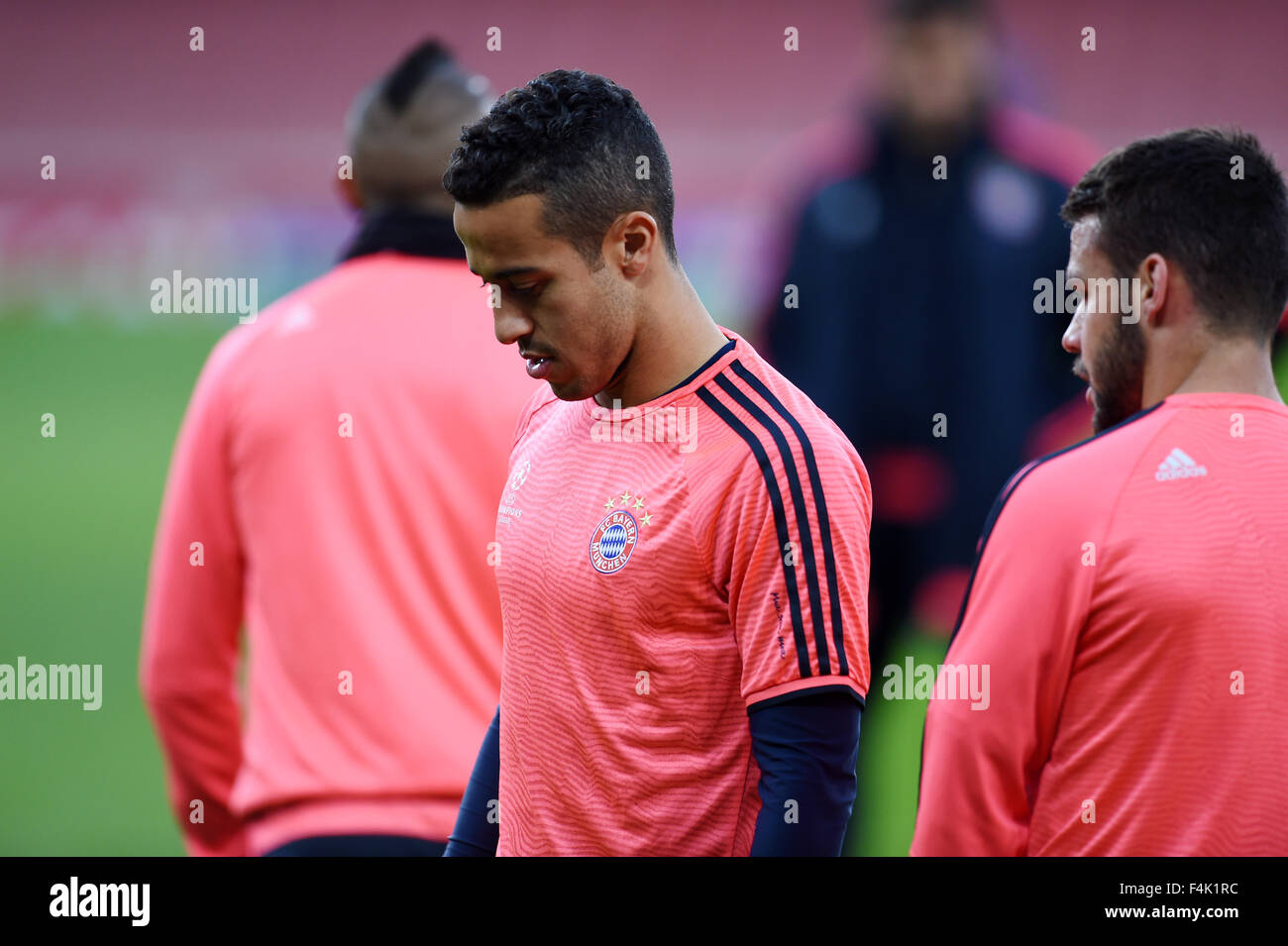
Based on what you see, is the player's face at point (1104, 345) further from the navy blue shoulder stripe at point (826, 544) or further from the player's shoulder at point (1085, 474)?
the navy blue shoulder stripe at point (826, 544)

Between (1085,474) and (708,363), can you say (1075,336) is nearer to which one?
(1085,474)

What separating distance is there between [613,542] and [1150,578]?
0.63 meters

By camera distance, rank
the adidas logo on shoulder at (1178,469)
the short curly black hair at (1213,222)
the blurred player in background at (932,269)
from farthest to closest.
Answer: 1. the blurred player in background at (932,269)
2. the short curly black hair at (1213,222)
3. the adidas logo on shoulder at (1178,469)

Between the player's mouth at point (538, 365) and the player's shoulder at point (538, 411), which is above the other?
the player's mouth at point (538, 365)

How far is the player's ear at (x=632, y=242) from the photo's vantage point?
1772mm

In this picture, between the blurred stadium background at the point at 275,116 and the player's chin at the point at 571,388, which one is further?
the blurred stadium background at the point at 275,116

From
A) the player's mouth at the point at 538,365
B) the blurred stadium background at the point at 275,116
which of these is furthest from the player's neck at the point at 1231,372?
the blurred stadium background at the point at 275,116

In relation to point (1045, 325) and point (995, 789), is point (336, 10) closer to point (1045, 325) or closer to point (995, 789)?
point (1045, 325)

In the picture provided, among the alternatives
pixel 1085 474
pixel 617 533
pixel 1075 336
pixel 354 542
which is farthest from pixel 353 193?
pixel 1085 474

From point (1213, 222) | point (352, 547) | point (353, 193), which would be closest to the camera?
point (1213, 222)

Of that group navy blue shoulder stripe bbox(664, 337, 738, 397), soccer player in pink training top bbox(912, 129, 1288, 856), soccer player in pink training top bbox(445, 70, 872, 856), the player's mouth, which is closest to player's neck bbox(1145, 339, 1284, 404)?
soccer player in pink training top bbox(912, 129, 1288, 856)

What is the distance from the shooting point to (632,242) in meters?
1.78

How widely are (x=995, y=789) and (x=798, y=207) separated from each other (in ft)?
7.73

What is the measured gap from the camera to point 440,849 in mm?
2334
